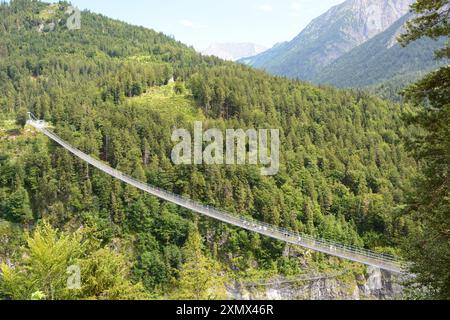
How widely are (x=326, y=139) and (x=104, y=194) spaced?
35.0 m

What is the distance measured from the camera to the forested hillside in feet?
139

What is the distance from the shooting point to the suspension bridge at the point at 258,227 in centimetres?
3027

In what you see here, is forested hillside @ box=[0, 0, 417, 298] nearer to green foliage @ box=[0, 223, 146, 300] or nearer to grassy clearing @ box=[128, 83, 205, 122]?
grassy clearing @ box=[128, 83, 205, 122]

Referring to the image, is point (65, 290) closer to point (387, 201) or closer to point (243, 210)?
point (243, 210)

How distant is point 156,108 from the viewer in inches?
2464

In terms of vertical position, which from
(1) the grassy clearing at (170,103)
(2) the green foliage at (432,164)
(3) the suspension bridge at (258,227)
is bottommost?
(3) the suspension bridge at (258,227)

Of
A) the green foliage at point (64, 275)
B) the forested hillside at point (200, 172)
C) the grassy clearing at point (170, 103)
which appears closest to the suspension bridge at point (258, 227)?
the forested hillside at point (200, 172)

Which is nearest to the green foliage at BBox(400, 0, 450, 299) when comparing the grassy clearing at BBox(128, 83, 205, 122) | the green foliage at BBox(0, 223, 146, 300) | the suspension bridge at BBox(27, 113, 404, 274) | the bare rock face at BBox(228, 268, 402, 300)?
the green foliage at BBox(0, 223, 146, 300)

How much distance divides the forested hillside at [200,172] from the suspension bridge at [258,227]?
1892 millimetres

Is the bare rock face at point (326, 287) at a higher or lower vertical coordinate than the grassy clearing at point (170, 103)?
lower

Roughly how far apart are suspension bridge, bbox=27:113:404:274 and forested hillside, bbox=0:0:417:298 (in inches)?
74.5

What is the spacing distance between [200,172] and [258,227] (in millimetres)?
14906

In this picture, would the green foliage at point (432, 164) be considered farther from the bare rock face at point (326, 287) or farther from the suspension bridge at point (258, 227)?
the bare rock face at point (326, 287)

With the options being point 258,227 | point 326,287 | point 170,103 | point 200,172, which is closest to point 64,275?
point 258,227
